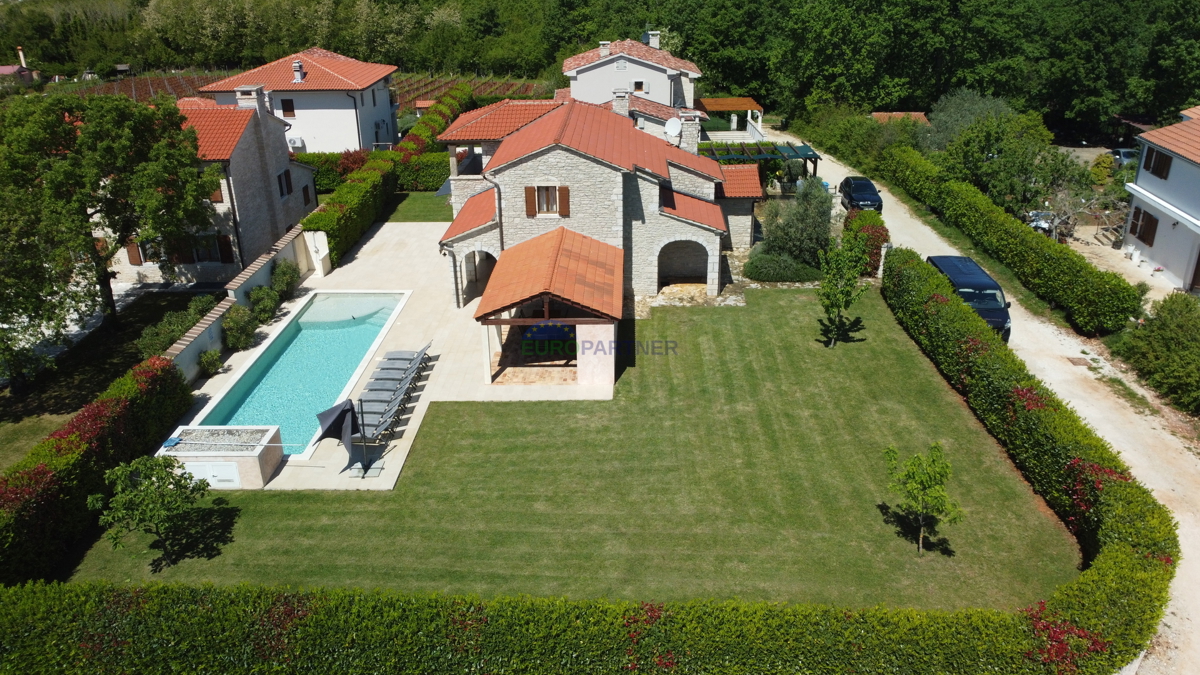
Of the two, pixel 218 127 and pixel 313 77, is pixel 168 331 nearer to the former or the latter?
pixel 218 127

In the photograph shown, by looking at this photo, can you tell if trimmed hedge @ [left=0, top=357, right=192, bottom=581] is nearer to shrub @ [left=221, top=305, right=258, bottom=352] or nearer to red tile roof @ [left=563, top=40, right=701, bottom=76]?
shrub @ [left=221, top=305, right=258, bottom=352]

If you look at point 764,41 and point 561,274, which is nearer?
point 561,274

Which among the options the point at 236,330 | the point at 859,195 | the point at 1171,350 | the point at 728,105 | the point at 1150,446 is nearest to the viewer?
the point at 1150,446

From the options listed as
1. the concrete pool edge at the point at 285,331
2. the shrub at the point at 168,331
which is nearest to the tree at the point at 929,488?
the concrete pool edge at the point at 285,331

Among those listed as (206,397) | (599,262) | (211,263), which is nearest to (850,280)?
(599,262)

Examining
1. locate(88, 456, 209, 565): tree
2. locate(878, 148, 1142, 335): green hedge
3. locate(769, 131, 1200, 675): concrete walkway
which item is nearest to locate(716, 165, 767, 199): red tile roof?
locate(878, 148, 1142, 335): green hedge

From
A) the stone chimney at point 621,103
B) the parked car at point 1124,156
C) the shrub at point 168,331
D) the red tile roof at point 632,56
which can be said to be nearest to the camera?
the shrub at point 168,331

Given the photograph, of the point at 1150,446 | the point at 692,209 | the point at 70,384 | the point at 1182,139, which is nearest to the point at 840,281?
the point at 692,209

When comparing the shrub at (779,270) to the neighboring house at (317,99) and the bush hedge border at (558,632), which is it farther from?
the neighboring house at (317,99)
